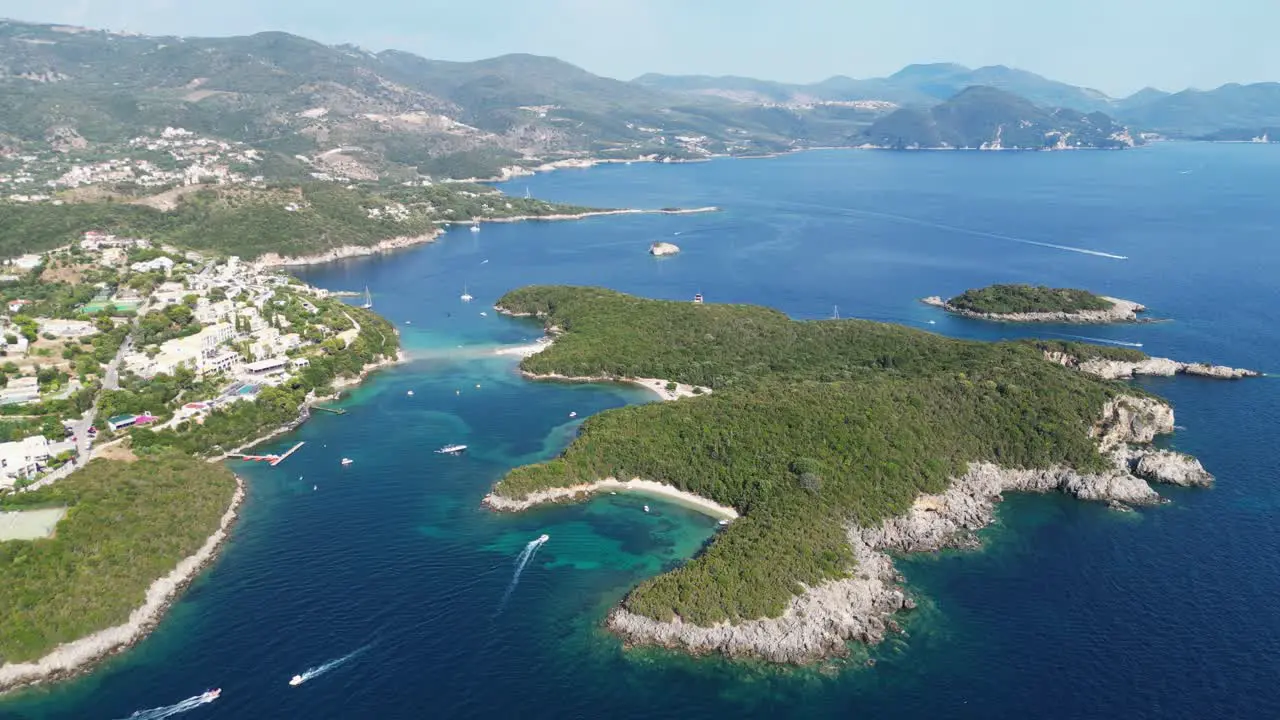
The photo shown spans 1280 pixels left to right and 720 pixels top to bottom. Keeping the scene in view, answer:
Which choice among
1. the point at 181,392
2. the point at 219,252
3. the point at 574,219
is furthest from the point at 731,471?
the point at 574,219

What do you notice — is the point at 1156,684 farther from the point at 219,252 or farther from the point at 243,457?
the point at 219,252

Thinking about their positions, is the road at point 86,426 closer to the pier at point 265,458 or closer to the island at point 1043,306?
the pier at point 265,458

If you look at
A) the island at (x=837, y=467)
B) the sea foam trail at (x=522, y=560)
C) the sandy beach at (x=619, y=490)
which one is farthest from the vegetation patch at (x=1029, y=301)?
the sea foam trail at (x=522, y=560)

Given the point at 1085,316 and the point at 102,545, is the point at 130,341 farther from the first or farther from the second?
the point at 1085,316

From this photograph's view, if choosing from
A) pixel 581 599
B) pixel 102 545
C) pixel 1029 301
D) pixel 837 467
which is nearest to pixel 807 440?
pixel 837 467

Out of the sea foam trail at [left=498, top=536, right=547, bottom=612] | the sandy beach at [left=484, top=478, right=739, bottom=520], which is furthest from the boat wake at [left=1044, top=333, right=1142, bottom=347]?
the sea foam trail at [left=498, top=536, right=547, bottom=612]
